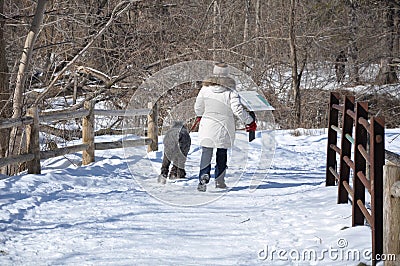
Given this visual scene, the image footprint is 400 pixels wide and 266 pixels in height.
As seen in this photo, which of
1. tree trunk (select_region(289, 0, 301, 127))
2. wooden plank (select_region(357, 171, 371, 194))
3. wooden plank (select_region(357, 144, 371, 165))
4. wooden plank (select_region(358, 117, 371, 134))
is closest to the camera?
wooden plank (select_region(357, 171, 371, 194))

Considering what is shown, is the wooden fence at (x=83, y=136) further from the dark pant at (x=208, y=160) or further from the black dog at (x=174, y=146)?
the dark pant at (x=208, y=160)

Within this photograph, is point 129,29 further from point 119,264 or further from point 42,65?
point 119,264

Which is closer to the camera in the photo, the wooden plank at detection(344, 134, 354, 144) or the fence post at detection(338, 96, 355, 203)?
the wooden plank at detection(344, 134, 354, 144)

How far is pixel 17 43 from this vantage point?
13.8 m

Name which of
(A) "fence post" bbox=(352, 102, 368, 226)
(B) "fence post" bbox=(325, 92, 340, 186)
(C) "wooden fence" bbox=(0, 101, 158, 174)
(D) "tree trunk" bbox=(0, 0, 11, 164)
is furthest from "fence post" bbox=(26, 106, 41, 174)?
(A) "fence post" bbox=(352, 102, 368, 226)

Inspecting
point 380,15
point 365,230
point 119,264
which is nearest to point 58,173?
point 119,264

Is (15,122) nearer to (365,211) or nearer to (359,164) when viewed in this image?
(359,164)

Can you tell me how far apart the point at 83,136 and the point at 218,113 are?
120 inches

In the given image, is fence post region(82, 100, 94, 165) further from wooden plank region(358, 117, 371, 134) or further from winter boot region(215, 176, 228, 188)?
wooden plank region(358, 117, 371, 134)

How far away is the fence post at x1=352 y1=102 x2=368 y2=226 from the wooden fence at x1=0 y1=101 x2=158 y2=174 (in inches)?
169

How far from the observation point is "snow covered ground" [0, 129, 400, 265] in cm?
480

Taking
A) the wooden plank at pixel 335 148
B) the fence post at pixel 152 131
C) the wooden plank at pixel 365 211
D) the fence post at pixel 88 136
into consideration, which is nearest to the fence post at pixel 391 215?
the wooden plank at pixel 365 211

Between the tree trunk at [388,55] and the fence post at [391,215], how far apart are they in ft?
53.2

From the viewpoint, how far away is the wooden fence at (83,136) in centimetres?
789
